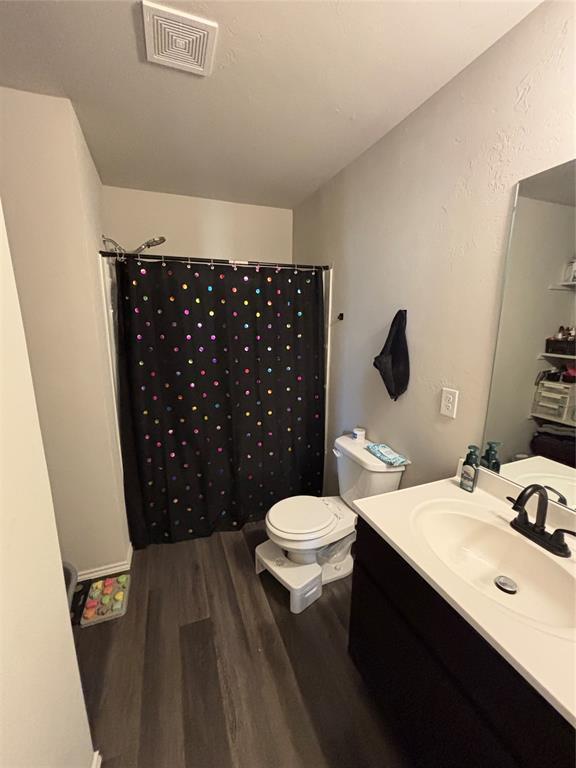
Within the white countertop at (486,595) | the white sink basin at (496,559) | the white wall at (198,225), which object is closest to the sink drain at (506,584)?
the white sink basin at (496,559)

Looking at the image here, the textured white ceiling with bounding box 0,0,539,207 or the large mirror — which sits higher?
the textured white ceiling with bounding box 0,0,539,207

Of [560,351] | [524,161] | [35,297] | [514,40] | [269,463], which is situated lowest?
[269,463]

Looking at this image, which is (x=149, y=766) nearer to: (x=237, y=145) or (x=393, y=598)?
(x=393, y=598)

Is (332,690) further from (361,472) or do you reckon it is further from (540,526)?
(540,526)

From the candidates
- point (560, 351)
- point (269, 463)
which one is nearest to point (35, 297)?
point (269, 463)

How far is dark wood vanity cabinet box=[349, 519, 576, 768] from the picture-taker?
24.3 inches

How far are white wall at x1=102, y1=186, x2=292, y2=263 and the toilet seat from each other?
1.88 m

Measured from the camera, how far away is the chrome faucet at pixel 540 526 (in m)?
0.87

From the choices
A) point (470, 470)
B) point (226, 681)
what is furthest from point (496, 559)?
point (226, 681)

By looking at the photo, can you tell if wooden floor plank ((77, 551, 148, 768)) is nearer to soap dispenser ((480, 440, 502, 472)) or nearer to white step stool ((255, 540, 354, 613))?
white step stool ((255, 540, 354, 613))

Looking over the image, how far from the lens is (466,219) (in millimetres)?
1189

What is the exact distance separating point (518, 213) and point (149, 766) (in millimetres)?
2165

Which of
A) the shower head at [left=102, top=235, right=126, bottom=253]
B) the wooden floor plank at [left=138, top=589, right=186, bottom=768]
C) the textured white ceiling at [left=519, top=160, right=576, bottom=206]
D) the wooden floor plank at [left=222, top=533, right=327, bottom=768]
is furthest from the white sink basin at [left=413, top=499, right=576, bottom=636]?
the shower head at [left=102, top=235, right=126, bottom=253]

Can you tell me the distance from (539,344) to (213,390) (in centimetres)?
159
